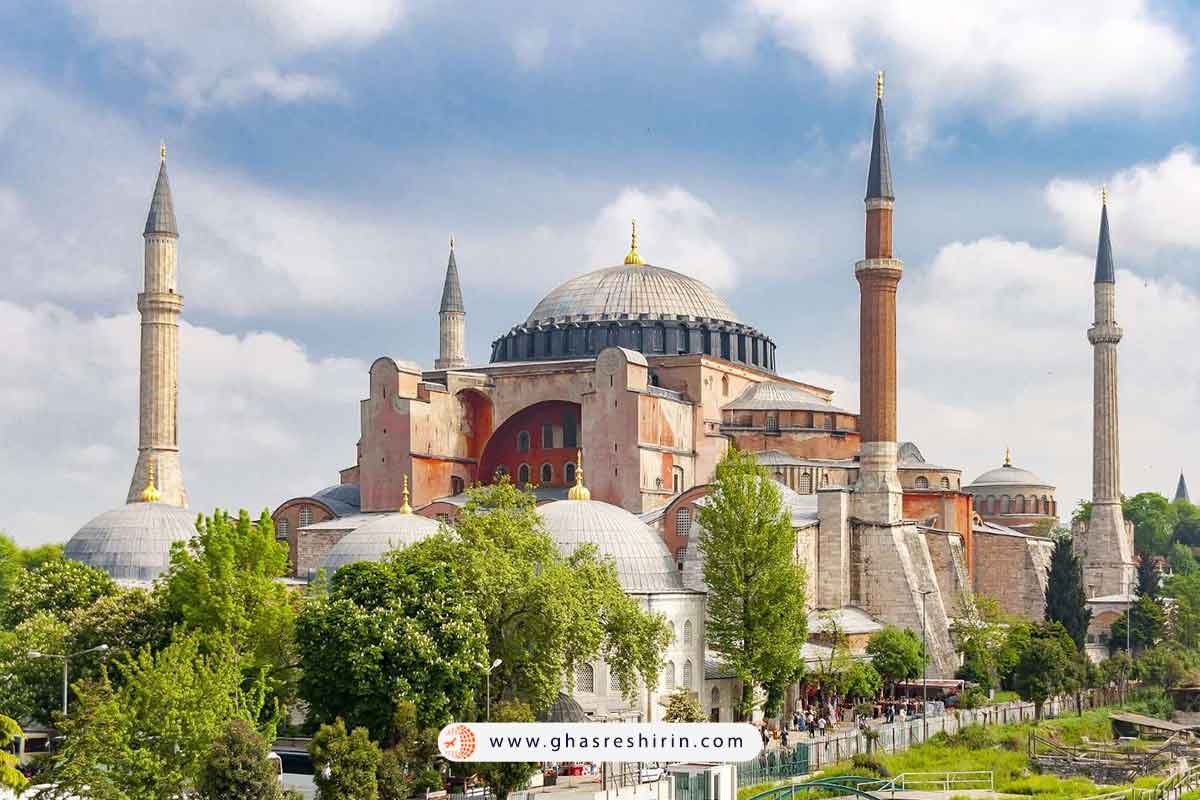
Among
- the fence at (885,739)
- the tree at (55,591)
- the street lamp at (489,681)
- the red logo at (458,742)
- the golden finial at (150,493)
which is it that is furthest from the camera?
the golden finial at (150,493)

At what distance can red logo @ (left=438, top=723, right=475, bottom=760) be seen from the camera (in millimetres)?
18406

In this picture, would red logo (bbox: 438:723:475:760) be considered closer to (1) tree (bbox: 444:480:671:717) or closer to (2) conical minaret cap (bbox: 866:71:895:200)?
(1) tree (bbox: 444:480:671:717)

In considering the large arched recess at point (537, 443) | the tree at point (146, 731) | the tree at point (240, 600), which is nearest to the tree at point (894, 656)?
the large arched recess at point (537, 443)

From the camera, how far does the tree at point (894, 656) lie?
42750 millimetres

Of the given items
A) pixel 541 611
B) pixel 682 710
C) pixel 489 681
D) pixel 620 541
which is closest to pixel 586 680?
pixel 682 710

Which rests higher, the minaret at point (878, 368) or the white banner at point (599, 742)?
the minaret at point (878, 368)

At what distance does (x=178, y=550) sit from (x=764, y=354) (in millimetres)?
25759

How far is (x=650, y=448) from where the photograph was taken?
156 ft

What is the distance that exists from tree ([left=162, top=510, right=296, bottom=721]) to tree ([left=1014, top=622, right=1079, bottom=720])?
18602 millimetres

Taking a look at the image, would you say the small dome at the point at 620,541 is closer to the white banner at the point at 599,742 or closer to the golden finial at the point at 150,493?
the golden finial at the point at 150,493

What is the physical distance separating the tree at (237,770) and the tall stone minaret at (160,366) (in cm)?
2576

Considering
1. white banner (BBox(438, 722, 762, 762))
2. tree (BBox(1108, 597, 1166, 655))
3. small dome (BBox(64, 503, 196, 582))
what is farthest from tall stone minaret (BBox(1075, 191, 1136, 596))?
white banner (BBox(438, 722, 762, 762))

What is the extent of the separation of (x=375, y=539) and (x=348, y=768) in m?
15.2

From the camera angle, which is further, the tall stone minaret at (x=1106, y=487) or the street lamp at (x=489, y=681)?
the tall stone minaret at (x=1106, y=487)
